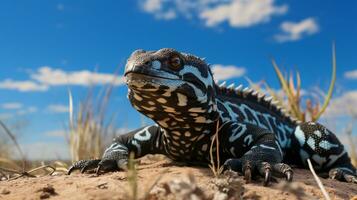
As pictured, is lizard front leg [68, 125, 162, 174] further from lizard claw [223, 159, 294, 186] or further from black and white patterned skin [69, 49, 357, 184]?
lizard claw [223, 159, 294, 186]

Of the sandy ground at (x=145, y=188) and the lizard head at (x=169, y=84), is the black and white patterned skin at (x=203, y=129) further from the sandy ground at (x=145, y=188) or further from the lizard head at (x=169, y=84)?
the sandy ground at (x=145, y=188)

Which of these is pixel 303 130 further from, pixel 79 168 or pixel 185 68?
pixel 79 168

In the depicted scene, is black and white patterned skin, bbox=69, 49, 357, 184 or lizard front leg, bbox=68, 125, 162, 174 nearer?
black and white patterned skin, bbox=69, 49, 357, 184

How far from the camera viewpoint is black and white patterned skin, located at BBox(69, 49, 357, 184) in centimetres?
390

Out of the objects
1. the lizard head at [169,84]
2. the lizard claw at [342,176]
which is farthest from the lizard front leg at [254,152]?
the lizard claw at [342,176]

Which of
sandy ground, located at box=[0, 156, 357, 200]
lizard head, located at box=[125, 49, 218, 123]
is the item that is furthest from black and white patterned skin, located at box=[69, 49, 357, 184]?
sandy ground, located at box=[0, 156, 357, 200]

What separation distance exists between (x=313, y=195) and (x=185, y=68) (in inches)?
59.2

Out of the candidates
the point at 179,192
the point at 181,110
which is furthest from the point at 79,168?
the point at 179,192

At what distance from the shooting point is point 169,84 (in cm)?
392

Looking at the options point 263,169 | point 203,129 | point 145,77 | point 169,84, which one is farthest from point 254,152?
point 145,77

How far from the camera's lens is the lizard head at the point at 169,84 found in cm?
383

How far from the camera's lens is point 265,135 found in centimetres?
461

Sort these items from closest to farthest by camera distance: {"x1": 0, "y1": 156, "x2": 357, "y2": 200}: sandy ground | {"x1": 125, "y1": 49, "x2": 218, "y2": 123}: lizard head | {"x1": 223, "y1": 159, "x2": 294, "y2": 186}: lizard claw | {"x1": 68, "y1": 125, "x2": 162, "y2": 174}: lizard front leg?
1. {"x1": 0, "y1": 156, "x2": 357, "y2": 200}: sandy ground
2. {"x1": 223, "y1": 159, "x2": 294, "y2": 186}: lizard claw
3. {"x1": 125, "y1": 49, "x2": 218, "y2": 123}: lizard head
4. {"x1": 68, "y1": 125, "x2": 162, "y2": 174}: lizard front leg

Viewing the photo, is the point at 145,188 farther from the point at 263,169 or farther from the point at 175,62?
the point at 175,62
